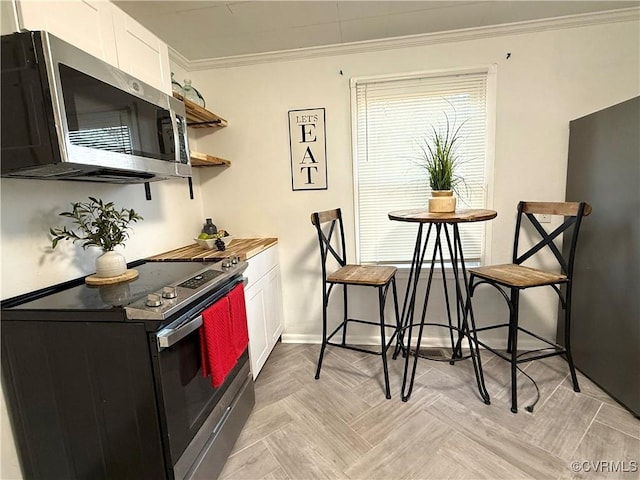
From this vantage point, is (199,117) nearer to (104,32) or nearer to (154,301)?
(104,32)

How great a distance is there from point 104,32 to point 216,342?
1.37m

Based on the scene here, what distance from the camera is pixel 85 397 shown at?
1.10m

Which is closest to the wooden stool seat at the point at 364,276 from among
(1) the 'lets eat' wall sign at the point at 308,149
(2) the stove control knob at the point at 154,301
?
(1) the 'lets eat' wall sign at the point at 308,149

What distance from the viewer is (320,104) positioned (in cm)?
243

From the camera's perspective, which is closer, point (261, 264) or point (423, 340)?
point (261, 264)

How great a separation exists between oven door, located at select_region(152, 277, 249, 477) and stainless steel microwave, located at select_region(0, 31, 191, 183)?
0.64m

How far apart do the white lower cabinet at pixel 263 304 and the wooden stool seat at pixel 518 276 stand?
1396 millimetres

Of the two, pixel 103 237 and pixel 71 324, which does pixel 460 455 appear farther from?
pixel 103 237

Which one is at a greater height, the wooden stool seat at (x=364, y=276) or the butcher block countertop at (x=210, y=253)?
the butcher block countertop at (x=210, y=253)

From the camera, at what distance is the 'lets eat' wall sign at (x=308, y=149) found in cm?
→ 244

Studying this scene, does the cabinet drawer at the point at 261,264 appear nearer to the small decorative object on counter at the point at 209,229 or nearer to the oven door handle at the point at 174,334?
the small decorative object on counter at the point at 209,229

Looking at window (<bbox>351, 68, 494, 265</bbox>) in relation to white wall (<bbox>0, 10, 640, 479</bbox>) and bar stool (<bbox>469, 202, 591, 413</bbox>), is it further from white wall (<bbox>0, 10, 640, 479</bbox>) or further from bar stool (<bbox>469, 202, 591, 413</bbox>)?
bar stool (<bbox>469, 202, 591, 413</bbox>)

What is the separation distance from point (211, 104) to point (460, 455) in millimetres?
2842

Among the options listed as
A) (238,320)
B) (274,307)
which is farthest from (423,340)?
(238,320)
